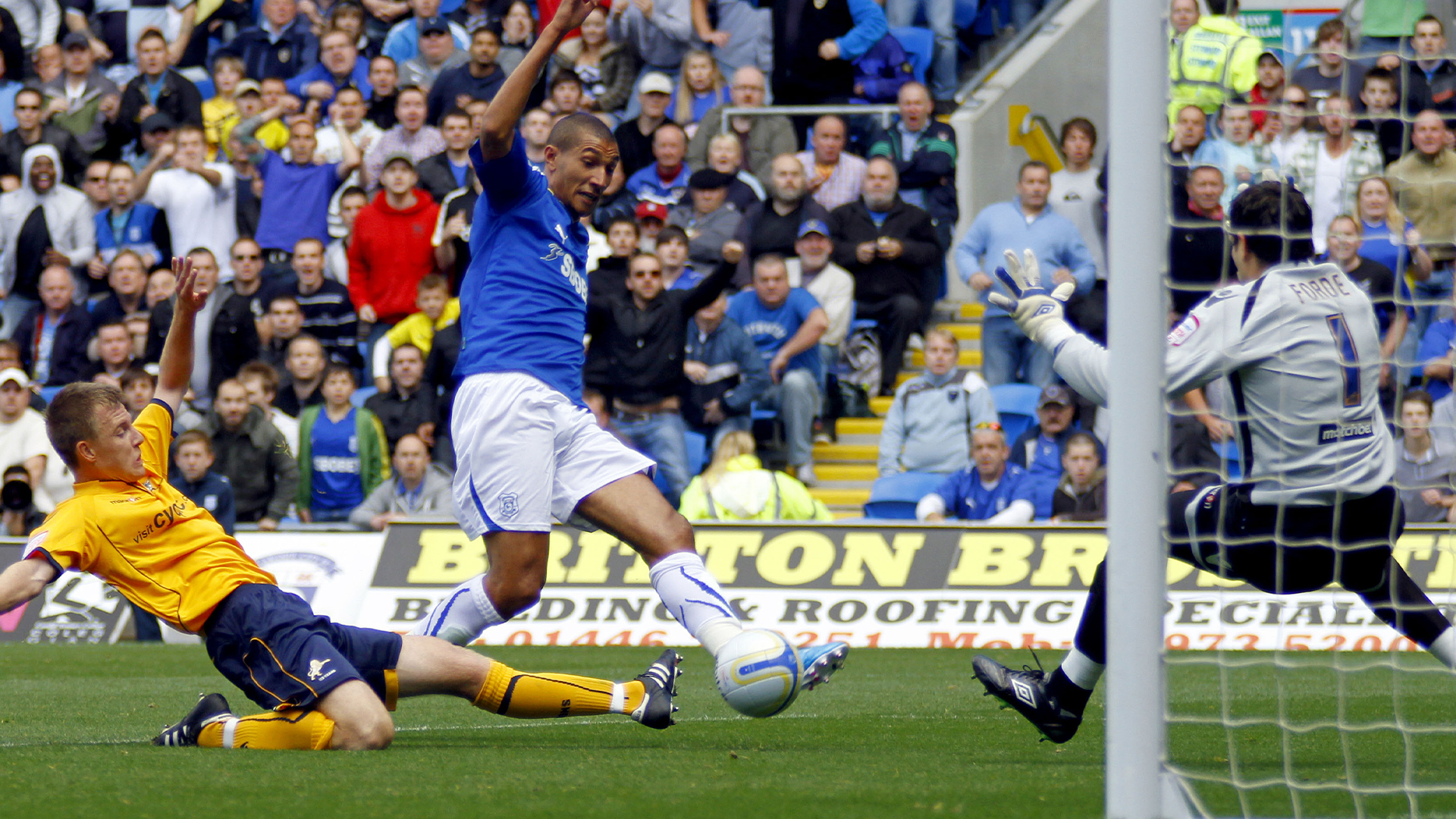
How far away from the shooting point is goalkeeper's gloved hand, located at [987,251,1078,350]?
4684 millimetres

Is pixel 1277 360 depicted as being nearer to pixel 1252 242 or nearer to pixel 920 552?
pixel 1252 242

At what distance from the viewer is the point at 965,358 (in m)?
14.6

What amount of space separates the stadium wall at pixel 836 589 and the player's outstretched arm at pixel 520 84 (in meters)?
5.90

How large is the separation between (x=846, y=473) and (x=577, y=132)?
783 cm

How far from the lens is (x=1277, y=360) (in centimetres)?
503

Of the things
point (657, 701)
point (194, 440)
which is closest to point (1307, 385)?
point (657, 701)

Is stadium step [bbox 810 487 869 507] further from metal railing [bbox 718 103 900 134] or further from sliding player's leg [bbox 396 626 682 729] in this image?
sliding player's leg [bbox 396 626 682 729]

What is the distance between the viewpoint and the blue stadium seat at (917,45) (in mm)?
15352

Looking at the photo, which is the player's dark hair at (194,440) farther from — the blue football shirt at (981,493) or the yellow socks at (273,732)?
the yellow socks at (273,732)

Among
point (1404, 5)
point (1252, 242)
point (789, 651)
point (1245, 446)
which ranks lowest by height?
point (789, 651)

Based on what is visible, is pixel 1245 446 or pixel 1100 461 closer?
pixel 1245 446

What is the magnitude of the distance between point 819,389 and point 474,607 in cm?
761

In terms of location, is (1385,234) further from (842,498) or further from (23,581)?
(23,581)

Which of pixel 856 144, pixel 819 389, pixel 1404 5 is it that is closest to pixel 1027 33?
pixel 856 144
